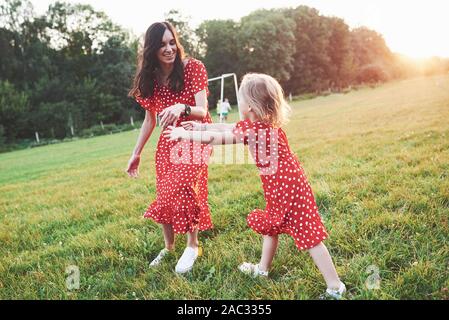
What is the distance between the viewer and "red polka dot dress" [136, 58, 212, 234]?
3268 mm

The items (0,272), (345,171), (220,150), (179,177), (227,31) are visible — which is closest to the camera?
(179,177)

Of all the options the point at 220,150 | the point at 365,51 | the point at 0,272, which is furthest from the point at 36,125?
the point at 365,51

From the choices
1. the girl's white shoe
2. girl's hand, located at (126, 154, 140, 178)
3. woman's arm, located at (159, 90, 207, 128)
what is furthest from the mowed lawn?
woman's arm, located at (159, 90, 207, 128)

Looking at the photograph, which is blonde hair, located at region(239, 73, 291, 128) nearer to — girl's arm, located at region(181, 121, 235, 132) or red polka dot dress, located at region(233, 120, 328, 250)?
red polka dot dress, located at region(233, 120, 328, 250)

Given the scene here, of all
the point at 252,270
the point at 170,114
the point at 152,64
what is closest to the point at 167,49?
the point at 152,64

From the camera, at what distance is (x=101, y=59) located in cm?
4853

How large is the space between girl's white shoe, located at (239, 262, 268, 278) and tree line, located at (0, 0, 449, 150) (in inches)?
1417

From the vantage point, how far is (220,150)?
9.62m

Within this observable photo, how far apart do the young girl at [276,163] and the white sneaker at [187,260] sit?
87cm

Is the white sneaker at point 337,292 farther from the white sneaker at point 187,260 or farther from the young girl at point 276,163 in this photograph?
the white sneaker at point 187,260

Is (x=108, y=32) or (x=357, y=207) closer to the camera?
(x=357, y=207)

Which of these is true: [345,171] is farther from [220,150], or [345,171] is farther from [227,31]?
[227,31]

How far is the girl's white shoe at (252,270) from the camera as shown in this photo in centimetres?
298

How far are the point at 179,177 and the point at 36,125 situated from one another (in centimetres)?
4026
